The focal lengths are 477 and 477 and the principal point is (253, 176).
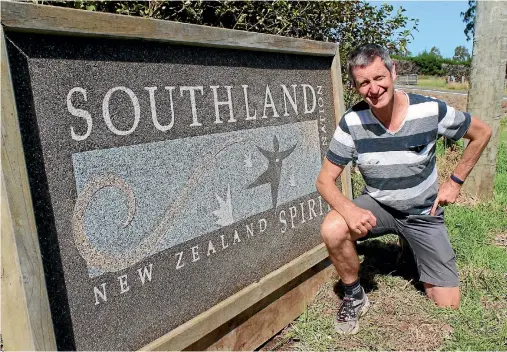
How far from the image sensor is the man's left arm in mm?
2871

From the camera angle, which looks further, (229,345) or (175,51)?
(229,345)

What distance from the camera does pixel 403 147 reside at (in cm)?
269

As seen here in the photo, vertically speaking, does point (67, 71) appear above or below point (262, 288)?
above

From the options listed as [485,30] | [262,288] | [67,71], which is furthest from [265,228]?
[485,30]

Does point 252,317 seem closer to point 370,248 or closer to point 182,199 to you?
point 182,199

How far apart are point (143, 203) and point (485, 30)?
4.54 meters

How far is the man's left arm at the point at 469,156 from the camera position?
2871 millimetres

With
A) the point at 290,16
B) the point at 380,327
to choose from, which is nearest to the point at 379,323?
the point at 380,327

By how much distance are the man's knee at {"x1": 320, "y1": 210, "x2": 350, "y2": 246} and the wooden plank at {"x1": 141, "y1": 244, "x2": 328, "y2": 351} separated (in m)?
0.25

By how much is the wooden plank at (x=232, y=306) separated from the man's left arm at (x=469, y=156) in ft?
2.71

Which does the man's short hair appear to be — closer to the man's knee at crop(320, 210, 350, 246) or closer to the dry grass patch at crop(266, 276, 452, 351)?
the man's knee at crop(320, 210, 350, 246)

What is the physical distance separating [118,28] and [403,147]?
1.67m

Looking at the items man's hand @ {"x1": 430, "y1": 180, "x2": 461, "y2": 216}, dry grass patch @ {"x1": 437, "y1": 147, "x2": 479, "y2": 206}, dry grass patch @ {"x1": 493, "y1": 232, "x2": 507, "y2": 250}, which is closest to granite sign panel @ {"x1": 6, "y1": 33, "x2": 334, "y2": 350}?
man's hand @ {"x1": 430, "y1": 180, "x2": 461, "y2": 216}

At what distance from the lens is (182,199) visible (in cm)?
209
